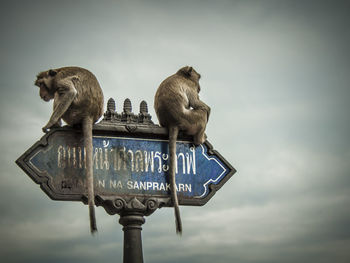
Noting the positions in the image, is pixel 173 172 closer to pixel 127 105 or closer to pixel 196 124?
pixel 196 124

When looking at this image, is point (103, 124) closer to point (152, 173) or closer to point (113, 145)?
point (113, 145)

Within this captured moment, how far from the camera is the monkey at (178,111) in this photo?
5.35m

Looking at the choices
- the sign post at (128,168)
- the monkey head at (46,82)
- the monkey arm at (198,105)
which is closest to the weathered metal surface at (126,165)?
the sign post at (128,168)

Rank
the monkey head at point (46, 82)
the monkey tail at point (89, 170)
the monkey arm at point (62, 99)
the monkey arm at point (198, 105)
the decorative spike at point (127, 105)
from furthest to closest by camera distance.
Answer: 1. the monkey arm at point (198, 105)
2. the decorative spike at point (127, 105)
3. the monkey head at point (46, 82)
4. the monkey arm at point (62, 99)
5. the monkey tail at point (89, 170)

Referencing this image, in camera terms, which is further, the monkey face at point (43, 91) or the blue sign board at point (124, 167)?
the monkey face at point (43, 91)

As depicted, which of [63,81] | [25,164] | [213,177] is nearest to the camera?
[25,164]

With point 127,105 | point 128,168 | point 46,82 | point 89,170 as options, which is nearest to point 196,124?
point 127,105

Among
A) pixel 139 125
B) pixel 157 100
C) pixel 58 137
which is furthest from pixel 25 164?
pixel 157 100

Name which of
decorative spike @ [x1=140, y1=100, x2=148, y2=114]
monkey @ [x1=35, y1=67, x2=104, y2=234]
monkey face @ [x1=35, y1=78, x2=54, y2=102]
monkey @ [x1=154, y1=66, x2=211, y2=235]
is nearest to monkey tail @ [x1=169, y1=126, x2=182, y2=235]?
monkey @ [x1=154, y1=66, x2=211, y2=235]

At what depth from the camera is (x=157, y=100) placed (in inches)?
217

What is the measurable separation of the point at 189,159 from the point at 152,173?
1.49 ft

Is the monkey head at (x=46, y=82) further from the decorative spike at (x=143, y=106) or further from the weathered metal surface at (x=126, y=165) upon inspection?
the decorative spike at (x=143, y=106)

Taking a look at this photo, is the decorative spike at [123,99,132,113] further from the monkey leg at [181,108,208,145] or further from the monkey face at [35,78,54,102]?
the monkey face at [35,78,54,102]

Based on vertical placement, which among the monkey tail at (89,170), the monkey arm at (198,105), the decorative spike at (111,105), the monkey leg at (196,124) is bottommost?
the monkey tail at (89,170)
